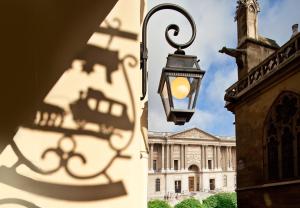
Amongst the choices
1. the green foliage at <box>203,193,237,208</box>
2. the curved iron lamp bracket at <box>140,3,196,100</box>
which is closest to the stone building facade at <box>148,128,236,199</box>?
the green foliage at <box>203,193,237,208</box>

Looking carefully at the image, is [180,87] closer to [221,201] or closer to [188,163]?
[221,201]

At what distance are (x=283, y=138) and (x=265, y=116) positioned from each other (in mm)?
1331

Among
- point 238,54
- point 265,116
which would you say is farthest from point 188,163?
point 265,116

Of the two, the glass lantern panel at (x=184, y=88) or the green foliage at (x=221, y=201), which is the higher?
the glass lantern panel at (x=184, y=88)

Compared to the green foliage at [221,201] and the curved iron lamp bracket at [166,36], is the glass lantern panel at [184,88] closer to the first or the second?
the curved iron lamp bracket at [166,36]

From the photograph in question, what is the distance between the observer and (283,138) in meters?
11.1

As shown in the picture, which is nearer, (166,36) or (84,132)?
(84,132)

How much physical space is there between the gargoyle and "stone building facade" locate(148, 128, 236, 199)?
155ft

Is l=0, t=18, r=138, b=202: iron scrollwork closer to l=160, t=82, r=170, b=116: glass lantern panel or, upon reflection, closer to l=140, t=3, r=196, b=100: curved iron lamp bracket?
l=140, t=3, r=196, b=100: curved iron lamp bracket

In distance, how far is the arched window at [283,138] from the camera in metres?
10.5

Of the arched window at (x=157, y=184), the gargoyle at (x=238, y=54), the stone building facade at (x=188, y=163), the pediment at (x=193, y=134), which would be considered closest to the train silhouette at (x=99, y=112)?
the gargoyle at (x=238, y=54)

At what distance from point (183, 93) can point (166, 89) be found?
15cm

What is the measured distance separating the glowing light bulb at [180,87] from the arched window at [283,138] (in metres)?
8.75

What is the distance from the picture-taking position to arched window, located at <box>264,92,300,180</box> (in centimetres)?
1048
